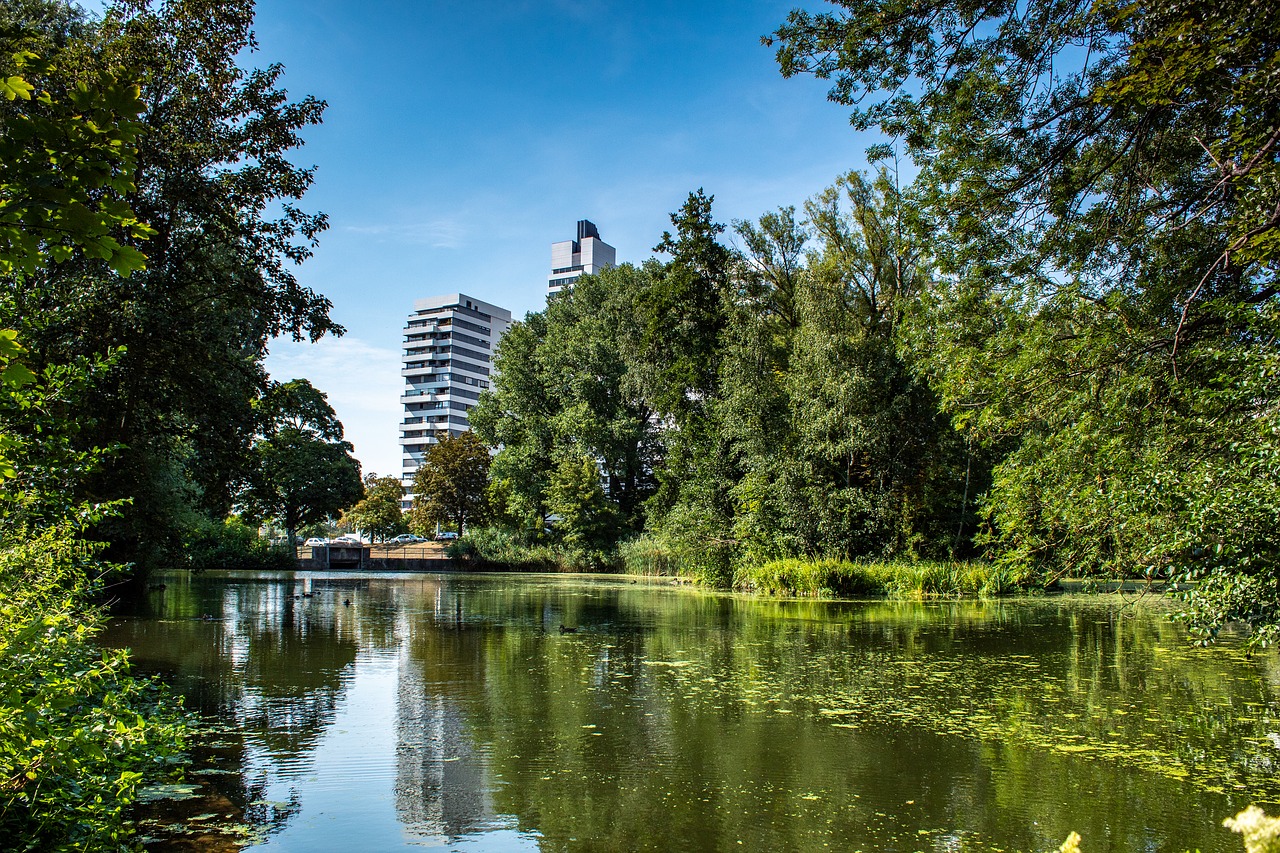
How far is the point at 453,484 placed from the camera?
179 ft

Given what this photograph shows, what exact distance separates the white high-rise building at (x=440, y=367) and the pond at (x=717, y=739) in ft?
327

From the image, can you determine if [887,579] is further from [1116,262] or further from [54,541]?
[54,541]

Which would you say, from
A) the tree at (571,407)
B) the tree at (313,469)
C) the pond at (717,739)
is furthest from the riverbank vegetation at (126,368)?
the tree at (571,407)

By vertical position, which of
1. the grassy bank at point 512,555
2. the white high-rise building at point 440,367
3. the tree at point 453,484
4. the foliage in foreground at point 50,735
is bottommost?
the grassy bank at point 512,555

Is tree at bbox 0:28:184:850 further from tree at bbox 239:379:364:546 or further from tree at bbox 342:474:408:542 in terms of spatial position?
tree at bbox 342:474:408:542

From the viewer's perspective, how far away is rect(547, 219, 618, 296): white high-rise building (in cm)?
10825

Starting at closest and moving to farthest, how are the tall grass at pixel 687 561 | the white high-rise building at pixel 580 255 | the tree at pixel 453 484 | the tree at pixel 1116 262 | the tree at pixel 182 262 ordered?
the tree at pixel 1116 262 < the tree at pixel 182 262 < the tall grass at pixel 687 561 < the tree at pixel 453 484 < the white high-rise building at pixel 580 255

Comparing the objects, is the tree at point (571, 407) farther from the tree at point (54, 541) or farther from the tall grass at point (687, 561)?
the tree at point (54, 541)

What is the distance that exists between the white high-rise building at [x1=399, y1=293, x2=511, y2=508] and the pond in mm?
99776

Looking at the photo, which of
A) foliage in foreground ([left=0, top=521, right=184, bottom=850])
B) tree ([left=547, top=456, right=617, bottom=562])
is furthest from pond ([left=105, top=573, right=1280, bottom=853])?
tree ([left=547, top=456, right=617, bottom=562])

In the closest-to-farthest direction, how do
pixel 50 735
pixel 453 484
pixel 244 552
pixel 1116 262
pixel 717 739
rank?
pixel 50 735
pixel 717 739
pixel 1116 262
pixel 244 552
pixel 453 484

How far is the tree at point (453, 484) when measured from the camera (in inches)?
2142

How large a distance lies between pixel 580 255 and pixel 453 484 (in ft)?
202

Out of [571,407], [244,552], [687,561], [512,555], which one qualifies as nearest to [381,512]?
[244,552]
